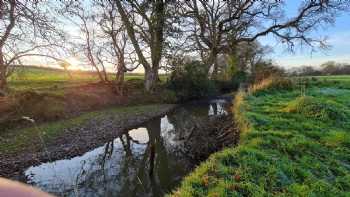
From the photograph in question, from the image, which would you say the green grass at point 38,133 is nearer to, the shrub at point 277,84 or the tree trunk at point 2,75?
the tree trunk at point 2,75

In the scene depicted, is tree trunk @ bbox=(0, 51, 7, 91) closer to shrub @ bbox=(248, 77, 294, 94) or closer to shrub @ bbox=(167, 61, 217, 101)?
shrub @ bbox=(248, 77, 294, 94)

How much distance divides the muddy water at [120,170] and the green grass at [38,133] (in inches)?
49.0

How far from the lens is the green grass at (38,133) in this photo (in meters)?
9.96

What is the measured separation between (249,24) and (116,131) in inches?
742

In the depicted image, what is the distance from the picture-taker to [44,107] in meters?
14.3

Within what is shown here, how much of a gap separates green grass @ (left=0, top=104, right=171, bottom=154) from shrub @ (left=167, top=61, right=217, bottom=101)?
8206 mm

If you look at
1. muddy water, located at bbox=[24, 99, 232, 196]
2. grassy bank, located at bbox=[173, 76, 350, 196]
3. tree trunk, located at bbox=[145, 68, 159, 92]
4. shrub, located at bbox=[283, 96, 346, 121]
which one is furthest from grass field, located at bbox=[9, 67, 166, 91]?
shrub, located at bbox=[283, 96, 346, 121]

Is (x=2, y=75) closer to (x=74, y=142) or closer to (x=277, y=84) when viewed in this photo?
(x=74, y=142)

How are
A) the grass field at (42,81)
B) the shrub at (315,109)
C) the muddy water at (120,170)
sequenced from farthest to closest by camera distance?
the grass field at (42,81)
the shrub at (315,109)
the muddy water at (120,170)

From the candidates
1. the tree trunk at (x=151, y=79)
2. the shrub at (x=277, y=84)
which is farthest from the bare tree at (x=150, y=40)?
the shrub at (x=277, y=84)

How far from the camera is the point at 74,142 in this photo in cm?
1109

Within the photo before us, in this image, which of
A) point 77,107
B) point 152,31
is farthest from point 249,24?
point 77,107

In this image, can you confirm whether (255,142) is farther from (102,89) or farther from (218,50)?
(218,50)

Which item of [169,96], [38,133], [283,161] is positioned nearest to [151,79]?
[169,96]
